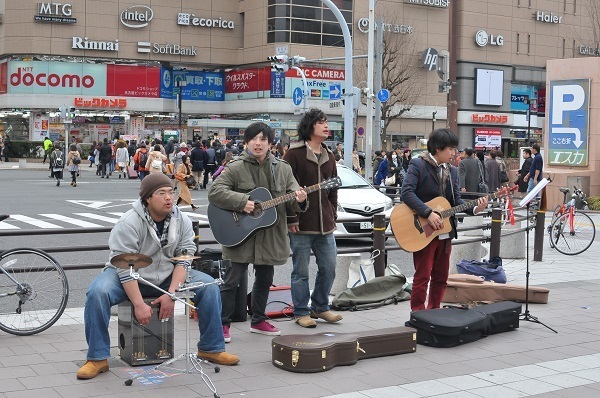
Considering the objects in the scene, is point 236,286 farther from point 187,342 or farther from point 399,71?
point 399,71

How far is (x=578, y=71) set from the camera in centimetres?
2402

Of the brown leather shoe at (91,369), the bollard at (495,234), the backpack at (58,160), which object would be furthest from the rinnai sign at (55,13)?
the brown leather shoe at (91,369)

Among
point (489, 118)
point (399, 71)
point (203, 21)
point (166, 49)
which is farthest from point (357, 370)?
point (489, 118)

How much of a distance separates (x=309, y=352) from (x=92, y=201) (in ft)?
Answer: 70.2

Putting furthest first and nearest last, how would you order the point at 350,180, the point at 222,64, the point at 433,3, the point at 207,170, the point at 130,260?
the point at 433,3, the point at 222,64, the point at 207,170, the point at 350,180, the point at 130,260

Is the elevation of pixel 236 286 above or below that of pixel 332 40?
below

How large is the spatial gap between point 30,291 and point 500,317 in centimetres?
443

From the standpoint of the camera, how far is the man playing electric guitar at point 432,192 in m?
8.39

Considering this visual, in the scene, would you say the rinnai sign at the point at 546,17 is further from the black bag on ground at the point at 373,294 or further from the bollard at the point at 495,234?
the black bag on ground at the point at 373,294

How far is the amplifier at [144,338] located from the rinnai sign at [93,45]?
61.1 metres

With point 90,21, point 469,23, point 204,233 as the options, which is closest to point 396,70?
point 469,23

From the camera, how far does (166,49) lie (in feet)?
222

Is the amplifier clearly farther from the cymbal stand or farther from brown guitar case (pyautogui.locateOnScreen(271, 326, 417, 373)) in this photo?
brown guitar case (pyautogui.locateOnScreen(271, 326, 417, 373))

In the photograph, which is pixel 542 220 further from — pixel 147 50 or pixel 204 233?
pixel 147 50
